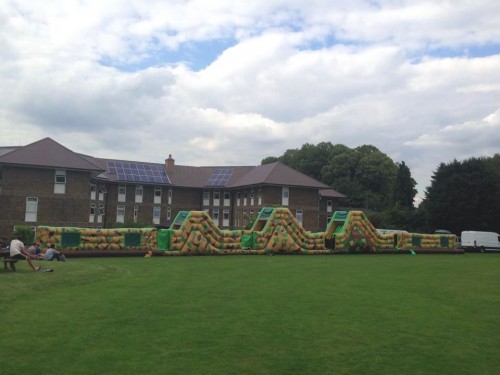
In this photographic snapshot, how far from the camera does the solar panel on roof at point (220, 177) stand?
209 ft

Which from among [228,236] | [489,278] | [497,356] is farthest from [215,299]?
[228,236]

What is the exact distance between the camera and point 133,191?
58.9m

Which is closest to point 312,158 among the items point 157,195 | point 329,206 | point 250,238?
point 329,206

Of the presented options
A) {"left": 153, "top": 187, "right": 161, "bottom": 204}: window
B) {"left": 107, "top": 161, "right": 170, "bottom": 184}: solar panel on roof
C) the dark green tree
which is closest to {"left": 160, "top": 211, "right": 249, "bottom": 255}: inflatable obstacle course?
{"left": 107, "top": 161, "right": 170, "bottom": 184}: solar panel on roof

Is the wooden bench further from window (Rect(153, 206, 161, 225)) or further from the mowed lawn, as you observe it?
window (Rect(153, 206, 161, 225))

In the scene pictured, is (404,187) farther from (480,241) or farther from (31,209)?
(31,209)

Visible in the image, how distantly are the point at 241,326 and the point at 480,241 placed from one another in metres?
43.2

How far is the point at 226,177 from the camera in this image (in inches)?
2544

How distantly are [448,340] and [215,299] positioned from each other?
5645 millimetres

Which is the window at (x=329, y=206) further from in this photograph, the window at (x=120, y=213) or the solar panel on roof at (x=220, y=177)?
the window at (x=120, y=213)

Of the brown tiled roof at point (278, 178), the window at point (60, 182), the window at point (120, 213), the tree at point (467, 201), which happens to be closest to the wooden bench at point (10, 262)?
the window at point (60, 182)

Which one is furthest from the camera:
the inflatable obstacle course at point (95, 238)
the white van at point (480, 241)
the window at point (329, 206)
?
the window at point (329, 206)

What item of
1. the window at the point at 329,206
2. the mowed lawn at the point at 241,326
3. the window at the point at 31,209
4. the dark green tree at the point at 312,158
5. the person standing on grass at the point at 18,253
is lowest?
the mowed lawn at the point at 241,326

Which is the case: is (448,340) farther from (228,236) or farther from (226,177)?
(226,177)
